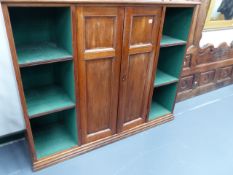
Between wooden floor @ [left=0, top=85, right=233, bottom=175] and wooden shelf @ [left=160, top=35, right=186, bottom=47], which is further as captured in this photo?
wooden shelf @ [left=160, top=35, right=186, bottom=47]

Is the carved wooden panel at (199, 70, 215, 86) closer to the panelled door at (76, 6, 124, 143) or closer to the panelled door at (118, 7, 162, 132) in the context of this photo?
the panelled door at (118, 7, 162, 132)

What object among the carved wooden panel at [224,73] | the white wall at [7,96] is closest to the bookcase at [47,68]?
the white wall at [7,96]

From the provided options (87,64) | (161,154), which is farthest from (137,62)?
(161,154)

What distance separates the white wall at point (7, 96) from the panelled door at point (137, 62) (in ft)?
3.09

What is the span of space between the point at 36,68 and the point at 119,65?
797 mm

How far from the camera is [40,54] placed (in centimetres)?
155

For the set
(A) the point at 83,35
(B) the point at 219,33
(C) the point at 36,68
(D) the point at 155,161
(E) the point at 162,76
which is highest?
(A) the point at 83,35

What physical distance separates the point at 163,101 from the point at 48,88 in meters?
1.51

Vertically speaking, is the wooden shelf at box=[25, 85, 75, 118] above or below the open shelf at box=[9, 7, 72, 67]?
below

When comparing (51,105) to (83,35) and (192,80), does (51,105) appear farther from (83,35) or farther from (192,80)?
(192,80)

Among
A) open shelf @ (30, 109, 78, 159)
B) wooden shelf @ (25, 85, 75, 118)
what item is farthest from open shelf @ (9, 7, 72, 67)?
open shelf @ (30, 109, 78, 159)

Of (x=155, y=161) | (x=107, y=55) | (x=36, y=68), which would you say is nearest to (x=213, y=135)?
(x=155, y=161)

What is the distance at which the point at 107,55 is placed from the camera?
1.69m

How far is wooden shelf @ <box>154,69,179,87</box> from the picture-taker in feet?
7.44
